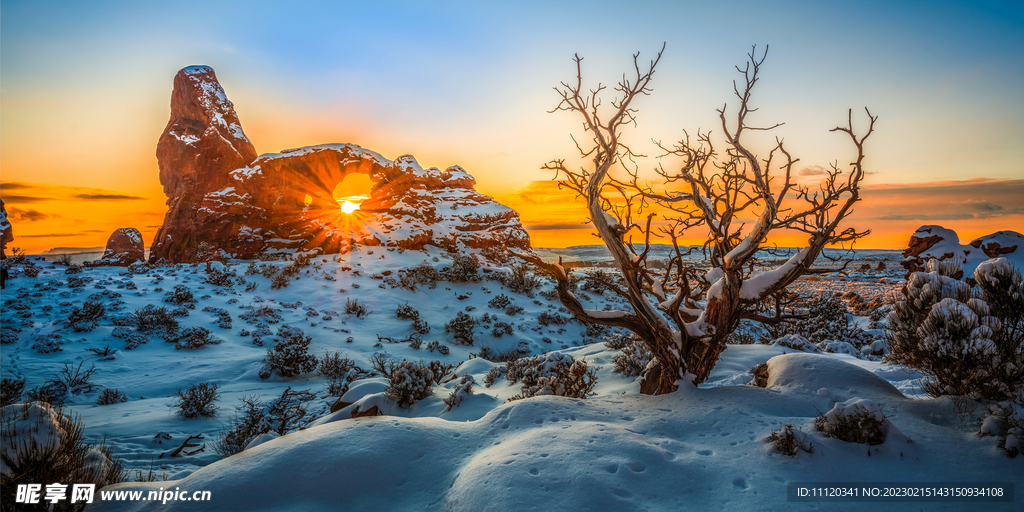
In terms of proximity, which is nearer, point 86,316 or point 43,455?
point 43,455

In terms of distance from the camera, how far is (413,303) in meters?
16.9

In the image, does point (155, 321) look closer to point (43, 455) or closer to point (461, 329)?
point (461, 329)

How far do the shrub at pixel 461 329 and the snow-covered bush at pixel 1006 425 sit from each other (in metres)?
11.8

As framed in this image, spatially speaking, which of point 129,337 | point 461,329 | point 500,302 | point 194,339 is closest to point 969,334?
point 461,329

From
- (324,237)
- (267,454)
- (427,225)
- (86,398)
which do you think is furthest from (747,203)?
(324,237)

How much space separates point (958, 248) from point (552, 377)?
13329mm

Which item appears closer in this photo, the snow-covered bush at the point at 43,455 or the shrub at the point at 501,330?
the snow-covered bush at the point at 43,455

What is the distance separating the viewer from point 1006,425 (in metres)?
3.46

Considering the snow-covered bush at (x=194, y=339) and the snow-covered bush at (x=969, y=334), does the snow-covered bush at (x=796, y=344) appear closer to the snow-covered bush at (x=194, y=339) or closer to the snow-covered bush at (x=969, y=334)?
the snow-covered bush at (x=969, y=334)

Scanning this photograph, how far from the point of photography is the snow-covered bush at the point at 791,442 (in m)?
3.52

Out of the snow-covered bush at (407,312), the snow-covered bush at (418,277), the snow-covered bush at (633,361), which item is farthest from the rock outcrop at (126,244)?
the snow-covered bush at (633,361)

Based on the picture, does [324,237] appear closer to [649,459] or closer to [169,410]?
[169,410]

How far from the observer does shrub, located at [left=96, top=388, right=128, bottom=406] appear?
7371 millimetres

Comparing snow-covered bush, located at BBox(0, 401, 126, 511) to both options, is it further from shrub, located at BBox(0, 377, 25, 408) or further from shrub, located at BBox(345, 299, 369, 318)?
shrub, located at BBox(345, 299, 369, 318)
